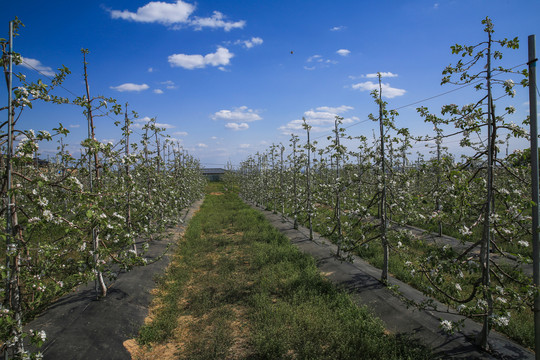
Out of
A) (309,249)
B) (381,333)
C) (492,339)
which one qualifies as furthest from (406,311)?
(309,249)

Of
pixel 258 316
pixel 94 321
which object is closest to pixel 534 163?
pixel 258 316

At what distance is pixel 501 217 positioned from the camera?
5453mm

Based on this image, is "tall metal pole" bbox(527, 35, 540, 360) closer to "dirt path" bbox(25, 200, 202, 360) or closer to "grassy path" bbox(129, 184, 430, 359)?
"grassy path" bbox(129, 184, 430, 359)

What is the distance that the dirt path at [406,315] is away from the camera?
20.7ft

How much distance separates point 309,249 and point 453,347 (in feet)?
28.7

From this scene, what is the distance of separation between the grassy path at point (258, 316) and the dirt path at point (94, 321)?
0.49 metres

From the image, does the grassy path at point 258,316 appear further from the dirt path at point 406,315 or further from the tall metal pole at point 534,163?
the tall metal pole at point 534,163

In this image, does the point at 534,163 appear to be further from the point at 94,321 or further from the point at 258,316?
the point at 94,321

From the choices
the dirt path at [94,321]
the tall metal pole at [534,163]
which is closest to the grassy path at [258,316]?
the dirt path at [94,321]

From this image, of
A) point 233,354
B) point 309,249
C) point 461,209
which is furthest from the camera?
point 309,249

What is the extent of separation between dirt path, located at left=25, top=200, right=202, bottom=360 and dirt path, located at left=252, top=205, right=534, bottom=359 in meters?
7.12

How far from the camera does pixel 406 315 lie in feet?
26.2

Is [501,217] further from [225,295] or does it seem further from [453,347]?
[225,295]

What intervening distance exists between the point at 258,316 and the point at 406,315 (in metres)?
4.39
